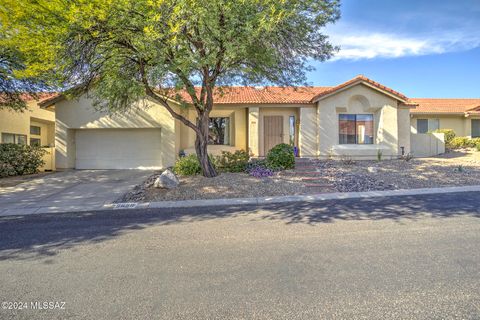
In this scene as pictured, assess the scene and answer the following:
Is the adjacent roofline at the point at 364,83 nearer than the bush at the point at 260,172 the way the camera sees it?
No

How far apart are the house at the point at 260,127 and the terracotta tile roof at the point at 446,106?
713cm

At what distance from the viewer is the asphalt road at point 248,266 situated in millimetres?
3013

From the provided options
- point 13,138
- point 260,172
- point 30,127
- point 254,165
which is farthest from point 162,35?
point 30,127

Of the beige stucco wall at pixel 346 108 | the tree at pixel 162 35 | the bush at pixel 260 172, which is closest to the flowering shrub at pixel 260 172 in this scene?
the bush at pixel 260 172

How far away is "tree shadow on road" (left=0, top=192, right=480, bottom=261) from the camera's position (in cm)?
534

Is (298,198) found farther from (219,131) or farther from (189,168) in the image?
(219,131)

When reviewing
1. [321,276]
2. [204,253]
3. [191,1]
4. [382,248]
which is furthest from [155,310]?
[191,1]

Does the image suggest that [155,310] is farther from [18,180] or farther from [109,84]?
[18,180]

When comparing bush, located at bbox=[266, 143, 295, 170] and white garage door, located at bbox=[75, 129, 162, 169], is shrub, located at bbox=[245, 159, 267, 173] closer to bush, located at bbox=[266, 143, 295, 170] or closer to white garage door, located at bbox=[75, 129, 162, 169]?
bush, located at bbox=[266, 143, 295, 170]

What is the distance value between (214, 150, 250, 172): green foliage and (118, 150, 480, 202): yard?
0.70 meters

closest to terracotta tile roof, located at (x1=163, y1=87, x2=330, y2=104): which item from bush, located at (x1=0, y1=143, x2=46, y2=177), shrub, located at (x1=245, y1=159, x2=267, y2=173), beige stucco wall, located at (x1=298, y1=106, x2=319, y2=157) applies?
beige stucco wall, located at (x1=298, y1=106, x2=319, y2=157)

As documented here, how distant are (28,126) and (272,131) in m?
17.5

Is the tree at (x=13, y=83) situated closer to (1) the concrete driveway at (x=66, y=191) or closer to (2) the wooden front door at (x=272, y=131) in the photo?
(1) the concrete driveway at (x=66, y=191)

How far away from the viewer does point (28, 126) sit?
20.2m
